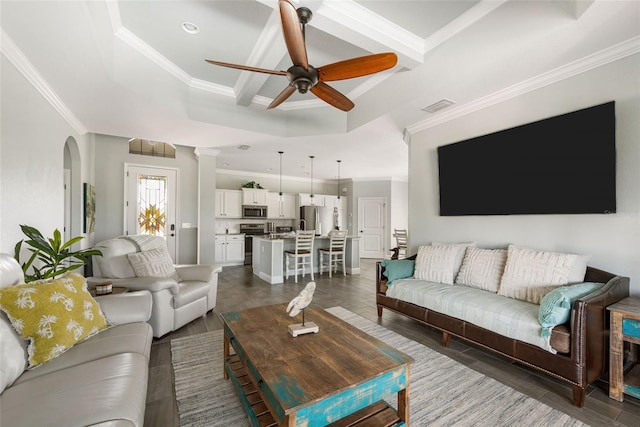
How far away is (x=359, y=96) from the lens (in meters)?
3.83

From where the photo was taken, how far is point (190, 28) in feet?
8.46

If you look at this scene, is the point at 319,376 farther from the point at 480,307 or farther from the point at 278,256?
the point at 278,256

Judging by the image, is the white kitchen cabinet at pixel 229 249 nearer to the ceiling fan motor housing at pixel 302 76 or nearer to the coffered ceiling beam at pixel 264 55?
the coffered ceiling beam at pixel 264 55

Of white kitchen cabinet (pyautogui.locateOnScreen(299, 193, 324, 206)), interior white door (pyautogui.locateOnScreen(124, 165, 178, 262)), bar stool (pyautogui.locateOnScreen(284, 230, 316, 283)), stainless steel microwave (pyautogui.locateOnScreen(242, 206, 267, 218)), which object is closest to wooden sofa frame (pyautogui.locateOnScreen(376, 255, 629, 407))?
bar stool (pyautogui.locateOnScreen(284, 230, 316, 283))

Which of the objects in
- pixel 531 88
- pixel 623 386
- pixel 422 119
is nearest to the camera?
pixel 623 386

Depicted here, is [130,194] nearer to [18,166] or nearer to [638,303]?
[18,166]

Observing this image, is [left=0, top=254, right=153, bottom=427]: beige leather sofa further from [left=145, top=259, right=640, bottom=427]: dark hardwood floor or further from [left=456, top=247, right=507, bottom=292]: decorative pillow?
[left=456, top=247, right=507, bottom=292]: decorative pillow

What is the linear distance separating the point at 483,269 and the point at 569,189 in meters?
1.05

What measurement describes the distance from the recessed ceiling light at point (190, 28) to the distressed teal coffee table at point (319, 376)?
8.82 feet

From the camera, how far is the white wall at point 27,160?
2.09 m

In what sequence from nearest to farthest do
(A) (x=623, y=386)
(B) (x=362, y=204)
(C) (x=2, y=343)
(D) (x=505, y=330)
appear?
(C) (x=2, y=343) < (A) (x=623, y=386) < (D) (x=505, y=330) < (B) (x=362, y=204)

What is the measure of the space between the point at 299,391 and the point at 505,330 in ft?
6.06

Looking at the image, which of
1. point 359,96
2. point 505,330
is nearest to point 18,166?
point 359,96

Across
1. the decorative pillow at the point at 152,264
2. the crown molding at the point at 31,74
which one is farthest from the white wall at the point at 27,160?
the decorative pillow at the point at 152,264
